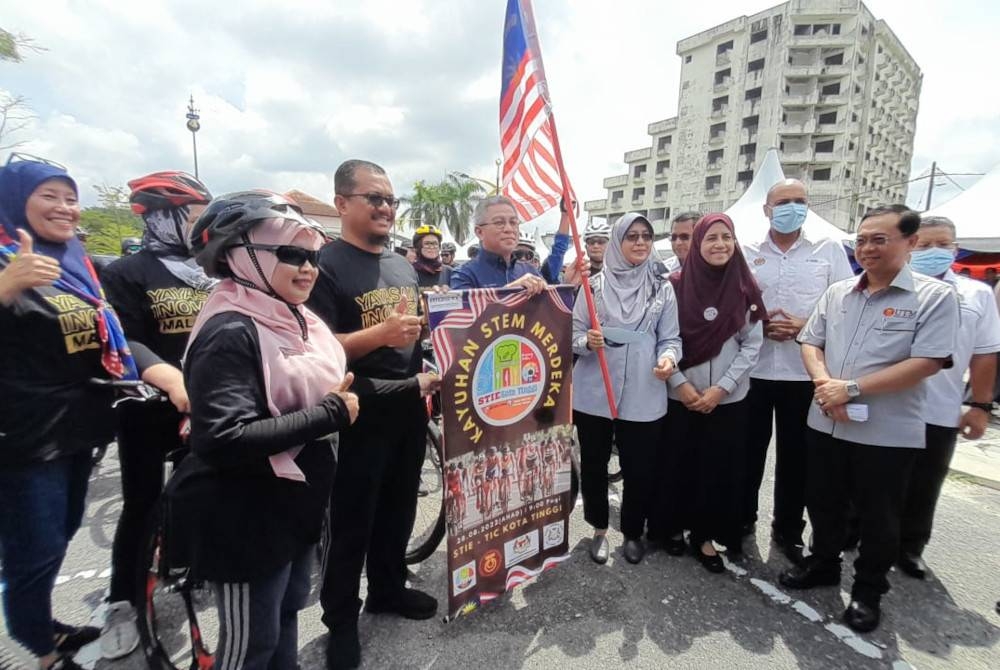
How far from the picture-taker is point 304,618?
→ 2350 millimetres

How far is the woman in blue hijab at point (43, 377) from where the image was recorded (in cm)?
164

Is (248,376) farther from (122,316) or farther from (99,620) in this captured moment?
(99,620)

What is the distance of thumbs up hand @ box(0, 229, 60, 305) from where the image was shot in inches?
60.4

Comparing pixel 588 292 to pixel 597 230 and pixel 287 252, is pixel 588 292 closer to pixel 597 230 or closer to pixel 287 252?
pixel 287 252

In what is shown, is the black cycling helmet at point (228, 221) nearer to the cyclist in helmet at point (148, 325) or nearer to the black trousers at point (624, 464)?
the cyclist in helmet at point (148, 325)

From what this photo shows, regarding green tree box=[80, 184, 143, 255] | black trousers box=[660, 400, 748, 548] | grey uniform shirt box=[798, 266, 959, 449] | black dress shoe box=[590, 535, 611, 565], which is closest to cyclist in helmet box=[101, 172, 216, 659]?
black dress shoe box=[590, 535, 611, 565]

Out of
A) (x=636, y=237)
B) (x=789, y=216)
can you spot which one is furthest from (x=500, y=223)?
(x=789, y=216)

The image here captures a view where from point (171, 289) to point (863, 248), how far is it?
3.36 meters

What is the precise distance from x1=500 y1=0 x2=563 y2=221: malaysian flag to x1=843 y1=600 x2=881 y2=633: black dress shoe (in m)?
2.68

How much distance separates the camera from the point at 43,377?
5.65 ft

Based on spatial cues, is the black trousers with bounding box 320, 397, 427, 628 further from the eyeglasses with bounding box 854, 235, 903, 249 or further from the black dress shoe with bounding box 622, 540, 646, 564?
the eyeglasses with bounding box 854, 235, 903, 249

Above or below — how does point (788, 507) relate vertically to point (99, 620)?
above

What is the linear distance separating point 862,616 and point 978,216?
23.2ft

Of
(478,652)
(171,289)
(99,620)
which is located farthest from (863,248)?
(99,620)
